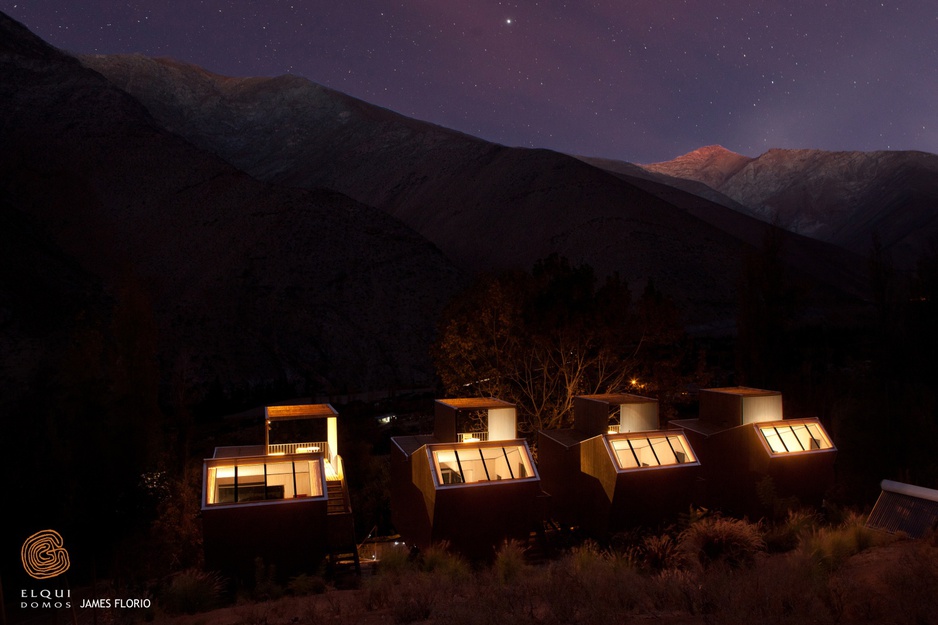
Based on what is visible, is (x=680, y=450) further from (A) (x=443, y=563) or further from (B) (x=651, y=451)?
(A) (x=443, y=563)

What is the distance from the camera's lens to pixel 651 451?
49.3 ft

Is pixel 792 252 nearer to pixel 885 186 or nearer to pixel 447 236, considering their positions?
pixel 447 236

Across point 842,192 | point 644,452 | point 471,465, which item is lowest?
point 644,452

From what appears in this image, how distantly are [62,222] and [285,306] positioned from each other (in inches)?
742

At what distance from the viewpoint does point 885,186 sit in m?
→ 120

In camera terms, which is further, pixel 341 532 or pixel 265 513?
pixel 341 532

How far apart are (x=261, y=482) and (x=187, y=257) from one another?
118ft

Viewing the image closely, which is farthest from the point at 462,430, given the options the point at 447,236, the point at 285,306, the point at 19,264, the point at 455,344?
the point at 447,236

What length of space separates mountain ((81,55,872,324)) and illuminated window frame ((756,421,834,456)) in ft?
108

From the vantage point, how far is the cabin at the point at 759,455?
15.7 m

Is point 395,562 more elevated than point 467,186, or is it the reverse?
point 467,186

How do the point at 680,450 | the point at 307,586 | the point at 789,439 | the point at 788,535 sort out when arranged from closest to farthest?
the point at 307,586
the point at 788,535
the point at 680,450
the point at 789,439

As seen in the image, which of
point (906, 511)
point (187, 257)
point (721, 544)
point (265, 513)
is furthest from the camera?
point (187, 257)

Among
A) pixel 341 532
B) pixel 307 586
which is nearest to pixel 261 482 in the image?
pixel 307 586
